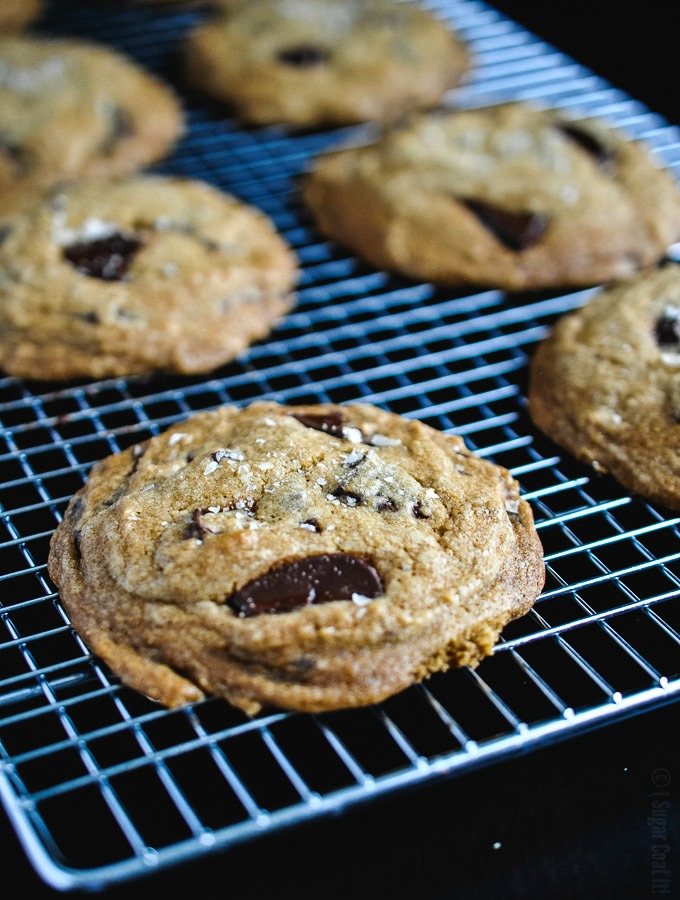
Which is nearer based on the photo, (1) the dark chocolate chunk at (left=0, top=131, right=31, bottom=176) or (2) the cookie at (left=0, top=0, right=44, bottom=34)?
(1) the dark chocolate chunk at (left=0, top=131, right=31, bottom=176)

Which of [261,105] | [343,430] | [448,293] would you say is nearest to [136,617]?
[343,430]

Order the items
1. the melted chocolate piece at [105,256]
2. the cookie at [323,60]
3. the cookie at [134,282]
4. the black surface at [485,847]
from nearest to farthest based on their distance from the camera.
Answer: the black surface at [485,847] < the cookie at [134,282] < the melted chocolate piece at [105,256] < the cookie at [323,60]

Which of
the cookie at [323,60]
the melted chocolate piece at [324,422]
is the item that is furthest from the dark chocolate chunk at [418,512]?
the cookie at [323,60]

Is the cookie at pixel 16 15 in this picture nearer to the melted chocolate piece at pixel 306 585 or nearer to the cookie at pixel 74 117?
the cookie at pixel 74 117

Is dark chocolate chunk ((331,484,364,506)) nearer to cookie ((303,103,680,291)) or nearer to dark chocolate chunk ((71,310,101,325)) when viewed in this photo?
dark chocolate chunk ((71,310,101,325))

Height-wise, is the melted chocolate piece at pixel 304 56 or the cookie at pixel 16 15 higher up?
the melted chocolate piece at pixel 304 56

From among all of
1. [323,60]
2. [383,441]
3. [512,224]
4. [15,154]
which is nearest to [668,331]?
[512,224]

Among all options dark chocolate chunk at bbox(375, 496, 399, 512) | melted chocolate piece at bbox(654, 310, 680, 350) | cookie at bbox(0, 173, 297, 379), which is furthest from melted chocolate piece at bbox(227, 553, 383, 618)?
melted chocolate piece at bbox(654, 310, 680, 350)
